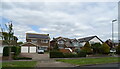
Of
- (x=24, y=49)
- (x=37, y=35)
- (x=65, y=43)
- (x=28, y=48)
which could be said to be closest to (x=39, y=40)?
(x=37, y=35)

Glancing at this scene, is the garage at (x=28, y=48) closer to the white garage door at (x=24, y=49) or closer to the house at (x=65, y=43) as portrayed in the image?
the white garage door at (x=24, y=49)

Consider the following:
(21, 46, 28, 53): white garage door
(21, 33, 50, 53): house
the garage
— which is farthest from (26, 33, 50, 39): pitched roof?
(21, 46, 28, 53): white garage door

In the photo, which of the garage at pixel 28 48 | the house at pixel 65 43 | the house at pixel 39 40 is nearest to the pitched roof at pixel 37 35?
the house at pixel 39 40

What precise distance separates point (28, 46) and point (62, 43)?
51.0 feet

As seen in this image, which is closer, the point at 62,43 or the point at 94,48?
the point at 94,48

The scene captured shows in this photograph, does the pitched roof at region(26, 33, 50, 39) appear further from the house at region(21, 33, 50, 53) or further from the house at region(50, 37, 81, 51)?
the house at region(50, 37, 81, 51)

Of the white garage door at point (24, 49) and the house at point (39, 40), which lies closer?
the white garage door at point (24, 49)

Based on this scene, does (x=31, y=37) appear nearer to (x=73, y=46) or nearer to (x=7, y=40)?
(x=73, y=46)

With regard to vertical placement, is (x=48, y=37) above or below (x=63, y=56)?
above

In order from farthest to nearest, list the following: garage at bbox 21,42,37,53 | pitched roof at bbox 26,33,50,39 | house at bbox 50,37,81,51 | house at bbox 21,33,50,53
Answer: house at bbox 50,37,81,51 < pitched roof at bbox 26,33,50,39 < house at bbox 21,33,50,53 < garage at bbox 21,42,37,53

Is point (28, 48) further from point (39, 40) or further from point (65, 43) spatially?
point (65, 43)

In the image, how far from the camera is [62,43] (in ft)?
179

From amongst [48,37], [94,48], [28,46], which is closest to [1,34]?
[28,46]

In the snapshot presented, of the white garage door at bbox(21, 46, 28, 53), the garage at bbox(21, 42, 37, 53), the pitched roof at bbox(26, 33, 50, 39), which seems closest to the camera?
the white garage door at bbox(21, 46, 28, 53)
